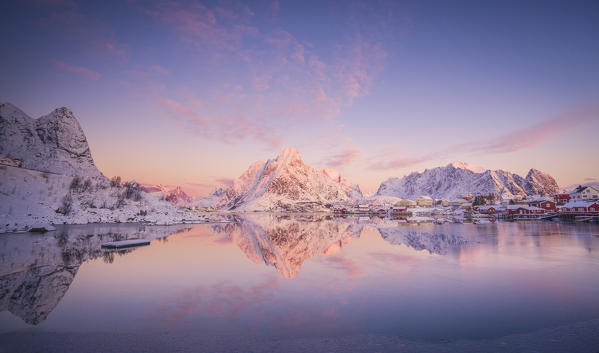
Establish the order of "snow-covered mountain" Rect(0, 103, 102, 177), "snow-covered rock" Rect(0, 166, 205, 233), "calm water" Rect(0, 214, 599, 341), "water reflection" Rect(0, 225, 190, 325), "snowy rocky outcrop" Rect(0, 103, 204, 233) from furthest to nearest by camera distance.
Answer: "snow-covered mountain" Rect(0, 103, 102, 177) → "snowy rocky outcrop" Rect(0, 103, 204, 233) → "snow-covered rock" Rect(0, 166, 205, 233) → "water reflection" Rect(0, 225, 190, 325) → "calm water" Rect(0, 214, 599, 341)

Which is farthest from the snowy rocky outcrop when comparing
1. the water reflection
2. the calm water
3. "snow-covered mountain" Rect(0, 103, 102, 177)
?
the calm water

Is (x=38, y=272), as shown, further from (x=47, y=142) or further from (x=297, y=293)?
(x=47, y=142)

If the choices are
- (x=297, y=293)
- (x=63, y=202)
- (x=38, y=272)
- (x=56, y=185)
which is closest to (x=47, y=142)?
(x=56, y=185)

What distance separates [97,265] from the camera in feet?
70.6

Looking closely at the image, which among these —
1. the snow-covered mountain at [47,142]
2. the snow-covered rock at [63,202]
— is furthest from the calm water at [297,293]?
the snow-covered mountain at [47,142]

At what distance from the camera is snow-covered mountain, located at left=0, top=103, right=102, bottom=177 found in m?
98.6

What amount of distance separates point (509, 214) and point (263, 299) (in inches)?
4126

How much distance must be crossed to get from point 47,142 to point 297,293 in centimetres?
12965

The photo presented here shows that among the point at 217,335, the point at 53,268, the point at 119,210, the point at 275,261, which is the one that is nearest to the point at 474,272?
the point at 275,261

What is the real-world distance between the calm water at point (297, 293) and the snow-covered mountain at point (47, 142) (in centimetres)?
9481

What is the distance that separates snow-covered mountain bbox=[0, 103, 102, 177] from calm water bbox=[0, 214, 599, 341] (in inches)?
3733

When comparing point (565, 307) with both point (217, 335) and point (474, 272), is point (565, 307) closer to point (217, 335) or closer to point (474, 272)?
point (474, 272)

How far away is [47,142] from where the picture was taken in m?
108

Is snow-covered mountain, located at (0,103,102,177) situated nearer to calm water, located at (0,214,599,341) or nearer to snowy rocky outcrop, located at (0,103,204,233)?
snowy rocky outcrop, located at (0,103,204,233)
